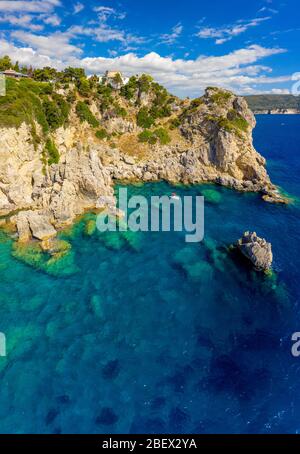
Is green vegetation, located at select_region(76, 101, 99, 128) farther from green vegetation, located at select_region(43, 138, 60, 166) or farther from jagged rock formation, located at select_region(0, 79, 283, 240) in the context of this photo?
green vegetation, located at select_region(43, 138, 60, 166)

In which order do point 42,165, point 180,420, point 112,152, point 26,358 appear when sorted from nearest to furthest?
point 180,420, point 26,358, point 42,165, point 112,152

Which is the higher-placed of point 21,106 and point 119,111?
point 119,111

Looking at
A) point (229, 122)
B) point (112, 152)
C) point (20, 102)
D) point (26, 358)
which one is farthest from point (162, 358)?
point (229, 122)

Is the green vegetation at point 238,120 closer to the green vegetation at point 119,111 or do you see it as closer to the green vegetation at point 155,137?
the green vegetation at point 155,137

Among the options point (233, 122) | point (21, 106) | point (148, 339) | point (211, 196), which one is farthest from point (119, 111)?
point (148, 339)

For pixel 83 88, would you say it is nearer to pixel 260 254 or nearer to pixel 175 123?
pixel 175 123
